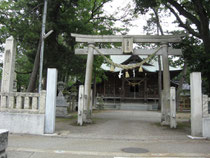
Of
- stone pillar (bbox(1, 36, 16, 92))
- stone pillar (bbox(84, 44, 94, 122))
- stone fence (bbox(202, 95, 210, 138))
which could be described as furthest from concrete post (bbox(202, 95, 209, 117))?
stone pillar (bbox(1, 36, 16, 92))

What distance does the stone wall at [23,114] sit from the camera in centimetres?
831

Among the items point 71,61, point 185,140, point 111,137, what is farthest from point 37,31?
point 185,140

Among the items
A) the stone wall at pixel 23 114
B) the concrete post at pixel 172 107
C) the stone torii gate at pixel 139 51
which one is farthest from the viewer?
the stone torii gate at pixel 139 51

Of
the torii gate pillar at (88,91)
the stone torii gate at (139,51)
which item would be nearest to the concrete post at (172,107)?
the stone torii gate at (139,51)

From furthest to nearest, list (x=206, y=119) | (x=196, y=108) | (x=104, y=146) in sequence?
(x=196, y=108), (x=206, y=119), (x=104, y=146)

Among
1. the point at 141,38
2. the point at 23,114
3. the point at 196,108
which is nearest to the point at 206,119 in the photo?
the point at 196,108

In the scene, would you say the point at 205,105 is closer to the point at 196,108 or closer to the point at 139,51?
the point at 196,108

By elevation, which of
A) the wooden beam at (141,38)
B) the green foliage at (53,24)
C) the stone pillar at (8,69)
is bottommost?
the stone pillar at (8,69)

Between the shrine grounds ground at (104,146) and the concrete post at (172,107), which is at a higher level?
the concrete post at (172,107)

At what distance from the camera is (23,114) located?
8430 mm

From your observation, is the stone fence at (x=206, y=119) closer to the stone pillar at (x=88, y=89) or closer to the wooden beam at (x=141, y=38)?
the wooden beam at (x=141, y=38)

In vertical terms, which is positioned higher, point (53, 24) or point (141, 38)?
point (53, 24)

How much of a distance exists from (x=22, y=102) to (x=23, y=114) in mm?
664

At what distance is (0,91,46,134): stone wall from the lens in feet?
27.3
